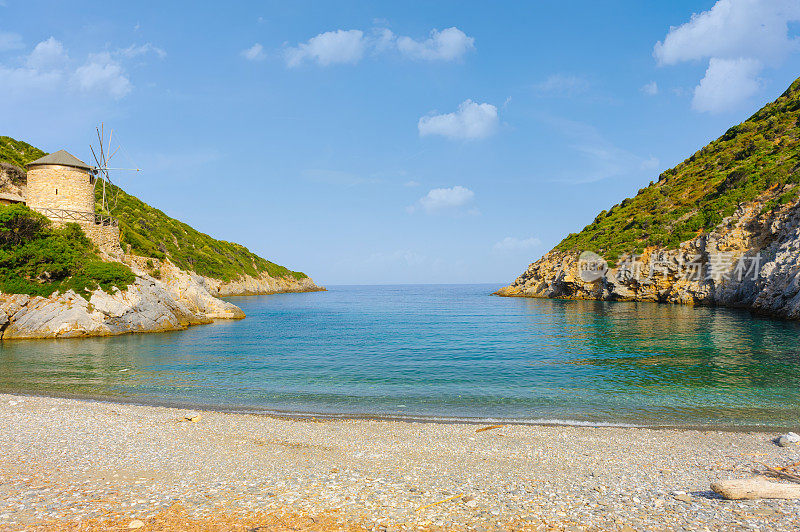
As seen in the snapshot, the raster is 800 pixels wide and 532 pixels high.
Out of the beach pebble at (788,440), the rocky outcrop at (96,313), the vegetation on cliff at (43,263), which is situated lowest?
the beach pebble at (788,440)

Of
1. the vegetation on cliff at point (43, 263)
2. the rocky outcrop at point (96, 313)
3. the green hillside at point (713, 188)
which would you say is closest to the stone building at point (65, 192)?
the vegetation on cliff at point (43, 263)

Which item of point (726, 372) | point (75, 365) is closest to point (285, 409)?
point (75, 365)

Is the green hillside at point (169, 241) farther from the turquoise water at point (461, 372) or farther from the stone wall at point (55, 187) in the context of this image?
the turquoise water at point (461, 372)

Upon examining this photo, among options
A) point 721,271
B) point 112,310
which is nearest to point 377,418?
point 112,310

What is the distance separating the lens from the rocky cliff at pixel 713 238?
52484mm

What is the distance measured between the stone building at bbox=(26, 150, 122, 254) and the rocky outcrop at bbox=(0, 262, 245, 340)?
25.0 ft

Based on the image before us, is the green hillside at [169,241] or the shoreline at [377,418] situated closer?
the shoreline at [377,418]

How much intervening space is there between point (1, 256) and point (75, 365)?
19.2 meters

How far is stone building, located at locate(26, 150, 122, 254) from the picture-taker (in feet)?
145

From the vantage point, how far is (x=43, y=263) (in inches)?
1489

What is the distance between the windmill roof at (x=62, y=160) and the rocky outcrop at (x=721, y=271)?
76.1m

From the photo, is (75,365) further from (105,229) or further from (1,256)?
(105,229)

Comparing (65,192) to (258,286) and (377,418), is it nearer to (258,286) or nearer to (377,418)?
(377,418)

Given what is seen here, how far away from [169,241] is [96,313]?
7311 centimetres
